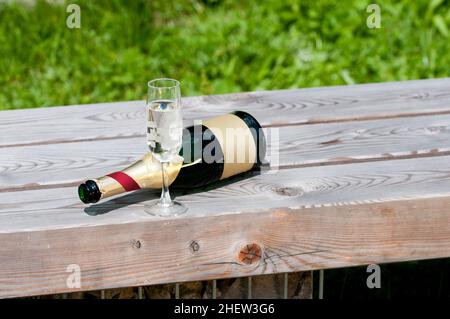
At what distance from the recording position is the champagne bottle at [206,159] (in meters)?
1.67

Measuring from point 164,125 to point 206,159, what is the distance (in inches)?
7.5

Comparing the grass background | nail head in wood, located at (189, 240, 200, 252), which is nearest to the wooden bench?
nail head in wood, located at (189, 240, 200, 252)

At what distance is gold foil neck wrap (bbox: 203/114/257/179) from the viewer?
5.72 ft

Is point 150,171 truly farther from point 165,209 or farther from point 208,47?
point 208,47

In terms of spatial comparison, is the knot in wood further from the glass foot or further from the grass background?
the grass background

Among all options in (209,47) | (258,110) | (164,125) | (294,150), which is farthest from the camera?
(209,47)

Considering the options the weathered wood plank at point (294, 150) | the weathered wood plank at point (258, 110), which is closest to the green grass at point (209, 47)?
the weathered wood plank at point (258, 110)

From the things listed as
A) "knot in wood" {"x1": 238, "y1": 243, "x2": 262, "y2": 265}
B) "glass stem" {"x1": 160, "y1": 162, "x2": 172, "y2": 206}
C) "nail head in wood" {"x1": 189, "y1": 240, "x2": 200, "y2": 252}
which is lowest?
"knot in wood" {"x1": 238, "y1": 243, "x2": 262, "y2": 265}

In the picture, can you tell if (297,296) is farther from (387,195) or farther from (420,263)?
(420,263)

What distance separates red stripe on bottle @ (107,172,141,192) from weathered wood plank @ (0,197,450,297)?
3.3 inches

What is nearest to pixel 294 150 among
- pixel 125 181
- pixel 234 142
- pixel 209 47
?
pixel 234 142

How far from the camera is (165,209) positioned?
1651mm

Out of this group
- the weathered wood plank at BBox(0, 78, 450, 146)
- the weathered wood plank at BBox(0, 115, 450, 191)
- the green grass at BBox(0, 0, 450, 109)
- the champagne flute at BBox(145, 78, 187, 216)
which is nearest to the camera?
the champagne flute at BBox(145, 78, 187, 216)
